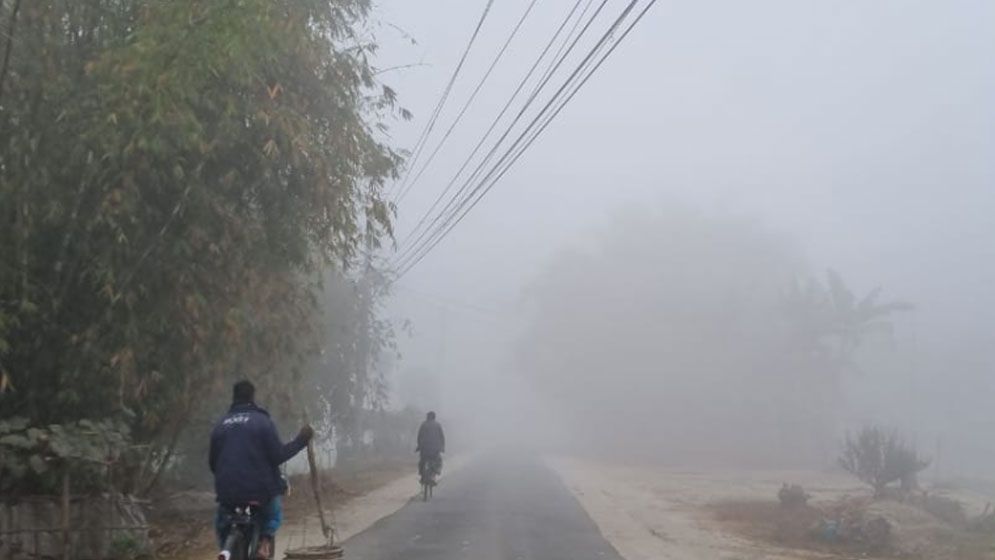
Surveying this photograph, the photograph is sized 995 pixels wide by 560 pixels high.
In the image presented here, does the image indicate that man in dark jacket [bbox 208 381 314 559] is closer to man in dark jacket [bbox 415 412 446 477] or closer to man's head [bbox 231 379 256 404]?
man's head [bbox 231 379 256 404]

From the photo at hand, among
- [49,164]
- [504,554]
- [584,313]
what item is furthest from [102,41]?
[584,313]

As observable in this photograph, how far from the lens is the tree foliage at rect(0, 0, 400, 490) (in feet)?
36.9

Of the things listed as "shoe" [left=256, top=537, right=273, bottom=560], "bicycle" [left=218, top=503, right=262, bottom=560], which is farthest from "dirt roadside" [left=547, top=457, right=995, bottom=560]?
"bicycle" [left=218, top=503, right=262, bottom=560]

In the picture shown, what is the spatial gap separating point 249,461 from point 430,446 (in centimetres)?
1736

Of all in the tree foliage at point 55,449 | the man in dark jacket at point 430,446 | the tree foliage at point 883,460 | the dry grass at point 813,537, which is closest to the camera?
the tree foliage at point 55,449

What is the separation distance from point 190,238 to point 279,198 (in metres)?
1.67

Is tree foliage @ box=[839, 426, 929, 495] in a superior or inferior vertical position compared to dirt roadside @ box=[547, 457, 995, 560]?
superior

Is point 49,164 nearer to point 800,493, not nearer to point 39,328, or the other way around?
point 39,328

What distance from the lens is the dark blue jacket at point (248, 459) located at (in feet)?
28.5

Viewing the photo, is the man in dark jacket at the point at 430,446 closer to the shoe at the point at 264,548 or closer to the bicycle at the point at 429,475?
the bicycle at the point at 429,475

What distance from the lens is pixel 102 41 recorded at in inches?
487

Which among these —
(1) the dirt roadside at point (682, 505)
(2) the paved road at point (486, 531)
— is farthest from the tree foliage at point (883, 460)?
(2) the paved road at point (486, 531)

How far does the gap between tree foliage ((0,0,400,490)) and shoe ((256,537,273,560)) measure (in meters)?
3.54

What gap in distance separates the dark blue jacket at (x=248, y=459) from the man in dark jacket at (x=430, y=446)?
1672cm
